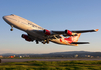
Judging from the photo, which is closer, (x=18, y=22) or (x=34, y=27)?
(x=18, y=22)

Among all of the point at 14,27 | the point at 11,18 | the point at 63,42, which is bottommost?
the point at 63,42

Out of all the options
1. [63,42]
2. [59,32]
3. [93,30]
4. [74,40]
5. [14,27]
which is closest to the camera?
[93,30]

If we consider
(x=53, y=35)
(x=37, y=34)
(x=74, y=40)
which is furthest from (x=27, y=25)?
(x=74, y=40)

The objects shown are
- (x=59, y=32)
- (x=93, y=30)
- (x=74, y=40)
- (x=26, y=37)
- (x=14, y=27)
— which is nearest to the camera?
(x=93, y=30)

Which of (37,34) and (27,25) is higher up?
(27,25)

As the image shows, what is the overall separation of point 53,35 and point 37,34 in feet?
19.0

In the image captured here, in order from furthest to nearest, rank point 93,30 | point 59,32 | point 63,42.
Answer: point 63,42
point 59,32
point 93,30

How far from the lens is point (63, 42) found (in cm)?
4922

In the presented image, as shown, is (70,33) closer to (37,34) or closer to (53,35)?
(53,35)

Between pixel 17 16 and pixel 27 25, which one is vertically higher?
pixel 17 16

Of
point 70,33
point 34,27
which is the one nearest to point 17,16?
point 34,27

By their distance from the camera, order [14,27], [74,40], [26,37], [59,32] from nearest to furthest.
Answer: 1. [14,27]
2. [59,32]
3. [26,37]
4. [74,40]

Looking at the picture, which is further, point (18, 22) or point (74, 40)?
point (74, 40)

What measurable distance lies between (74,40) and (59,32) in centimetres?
1935
